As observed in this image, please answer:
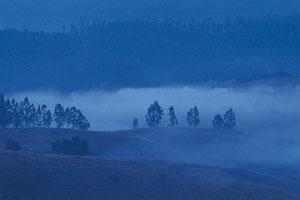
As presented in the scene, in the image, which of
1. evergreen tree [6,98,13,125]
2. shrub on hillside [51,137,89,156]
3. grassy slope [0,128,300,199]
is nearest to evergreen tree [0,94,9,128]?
evergreen tree [6,98,13,125]

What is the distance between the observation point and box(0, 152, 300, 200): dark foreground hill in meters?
93.2

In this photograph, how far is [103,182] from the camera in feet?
325

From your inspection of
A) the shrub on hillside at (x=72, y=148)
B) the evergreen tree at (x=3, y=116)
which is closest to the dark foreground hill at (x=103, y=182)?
the shrub on hillside at (x=72, y=148)

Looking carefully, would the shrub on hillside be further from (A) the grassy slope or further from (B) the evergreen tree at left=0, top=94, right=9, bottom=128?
(B) the evergreen tree at left=0, top=94, right=9, bottom=128

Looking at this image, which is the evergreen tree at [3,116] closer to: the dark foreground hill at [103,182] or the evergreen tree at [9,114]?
the evergreen tree at [9,114]

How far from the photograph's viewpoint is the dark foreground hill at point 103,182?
93250 millimetres

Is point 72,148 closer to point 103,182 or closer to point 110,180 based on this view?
point 110,180

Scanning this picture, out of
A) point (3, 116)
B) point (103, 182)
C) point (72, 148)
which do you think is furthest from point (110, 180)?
point (3, 116)

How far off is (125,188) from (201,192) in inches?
429

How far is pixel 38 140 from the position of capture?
6649 inches

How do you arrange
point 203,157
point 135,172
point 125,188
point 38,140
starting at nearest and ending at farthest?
point 125,188
point 135,172
point 38,140
point 203,157

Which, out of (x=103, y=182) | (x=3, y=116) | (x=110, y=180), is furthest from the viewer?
(x=3, y=116)

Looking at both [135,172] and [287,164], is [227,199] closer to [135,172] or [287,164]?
[135,172]

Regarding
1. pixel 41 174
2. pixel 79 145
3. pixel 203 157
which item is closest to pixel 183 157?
pixel 203 157
